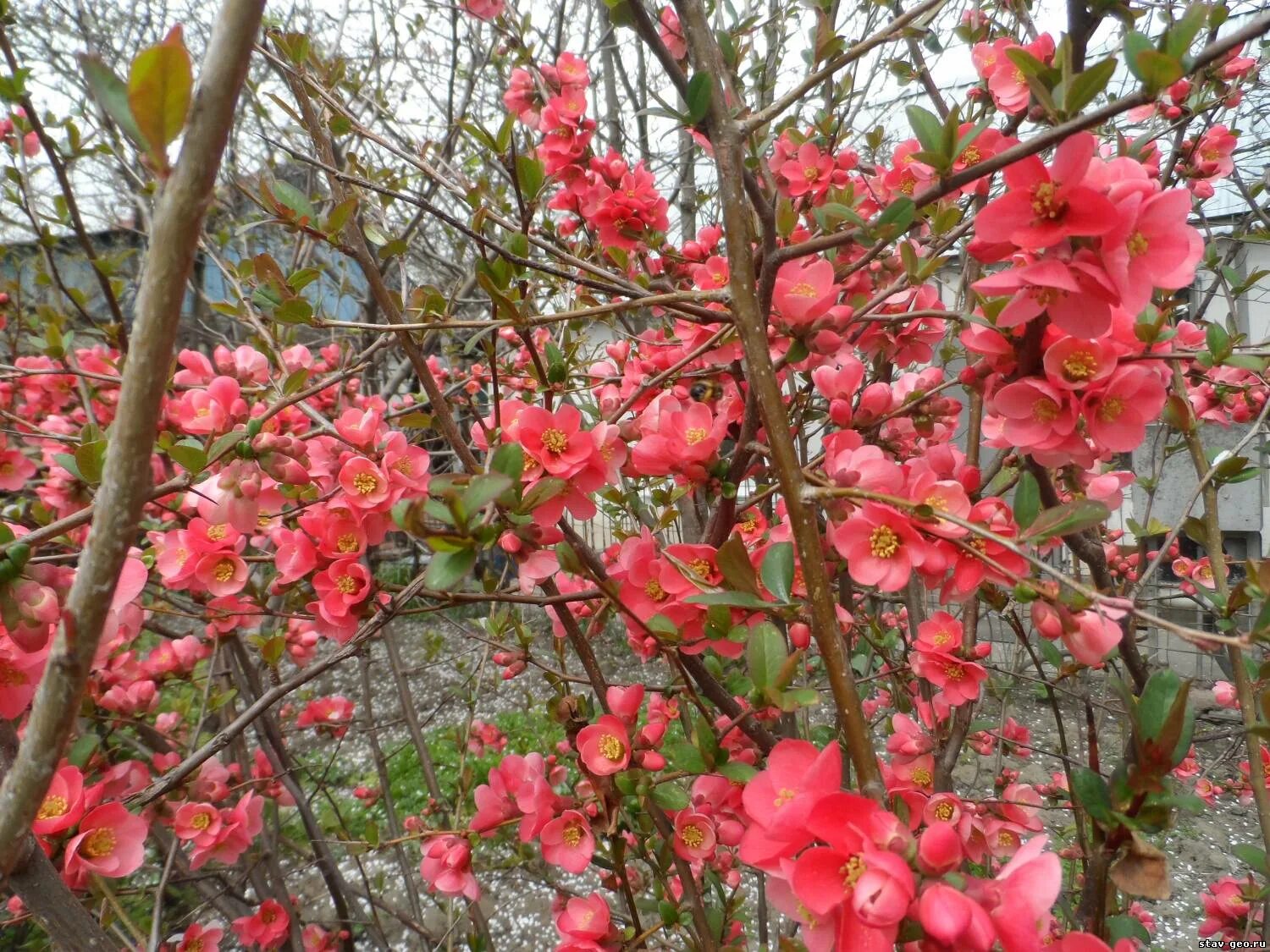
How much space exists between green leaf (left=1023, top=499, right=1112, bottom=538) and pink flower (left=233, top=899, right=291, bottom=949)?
1931mm

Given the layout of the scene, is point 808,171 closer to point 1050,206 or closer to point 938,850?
point 1050,206

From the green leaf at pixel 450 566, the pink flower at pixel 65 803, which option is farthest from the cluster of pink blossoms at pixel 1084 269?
the pink flower at pixel 65 803

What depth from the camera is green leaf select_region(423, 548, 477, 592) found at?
547mm

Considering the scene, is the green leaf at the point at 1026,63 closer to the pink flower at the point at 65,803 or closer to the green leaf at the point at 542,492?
the green leaf at the point at 542,492

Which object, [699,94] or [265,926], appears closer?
[699,94]

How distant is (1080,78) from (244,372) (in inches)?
46.5

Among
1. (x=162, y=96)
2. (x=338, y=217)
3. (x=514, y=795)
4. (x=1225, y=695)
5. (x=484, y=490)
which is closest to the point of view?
Result: (x=162, y=96)

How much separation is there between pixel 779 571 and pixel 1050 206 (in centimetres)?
38

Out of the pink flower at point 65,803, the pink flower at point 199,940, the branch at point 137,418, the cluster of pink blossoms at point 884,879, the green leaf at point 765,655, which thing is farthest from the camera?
the pink flower at point 199,940

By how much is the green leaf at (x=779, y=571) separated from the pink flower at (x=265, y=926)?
1.73 meters

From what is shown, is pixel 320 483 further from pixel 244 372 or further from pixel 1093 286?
pixel 1093 286

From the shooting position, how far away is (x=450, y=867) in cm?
98

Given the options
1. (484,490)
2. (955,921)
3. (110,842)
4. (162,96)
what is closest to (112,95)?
(162,96)

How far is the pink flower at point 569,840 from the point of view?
0.88 meters
